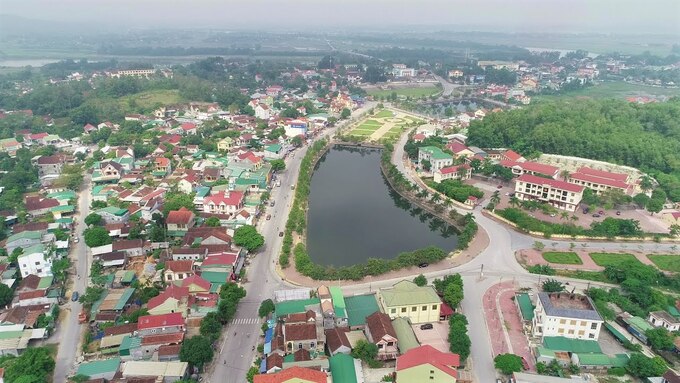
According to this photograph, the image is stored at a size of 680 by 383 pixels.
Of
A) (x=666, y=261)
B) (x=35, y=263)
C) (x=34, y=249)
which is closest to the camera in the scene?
(x=35, y=263)

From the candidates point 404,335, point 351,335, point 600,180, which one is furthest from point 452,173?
point 351,335

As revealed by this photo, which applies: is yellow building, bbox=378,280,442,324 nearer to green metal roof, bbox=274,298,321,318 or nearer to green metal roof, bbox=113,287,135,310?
green metal roof, bbox=274,298,321,318

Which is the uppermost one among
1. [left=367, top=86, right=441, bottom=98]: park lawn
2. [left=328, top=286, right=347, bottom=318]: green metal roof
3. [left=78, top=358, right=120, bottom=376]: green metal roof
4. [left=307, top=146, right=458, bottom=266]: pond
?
[left=367, top=86, right=441, bottom=98]: park lawn

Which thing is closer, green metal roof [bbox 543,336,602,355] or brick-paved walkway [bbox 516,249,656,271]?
green metal roof [bbox 543,336,602,355]

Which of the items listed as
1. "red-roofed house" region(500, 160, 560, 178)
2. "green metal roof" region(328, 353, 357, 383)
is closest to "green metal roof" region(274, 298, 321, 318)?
"green metal roof" region(328, 353, 357, 383)

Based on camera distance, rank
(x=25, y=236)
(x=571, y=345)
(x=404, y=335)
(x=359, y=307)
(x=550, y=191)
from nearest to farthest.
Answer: (x=571, y=345) < (x=404, y=335) < (x=359, y=307) < (x=25, y=236) < (x=550, y=191)

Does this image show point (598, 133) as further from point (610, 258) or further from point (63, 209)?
point (63, 209)
